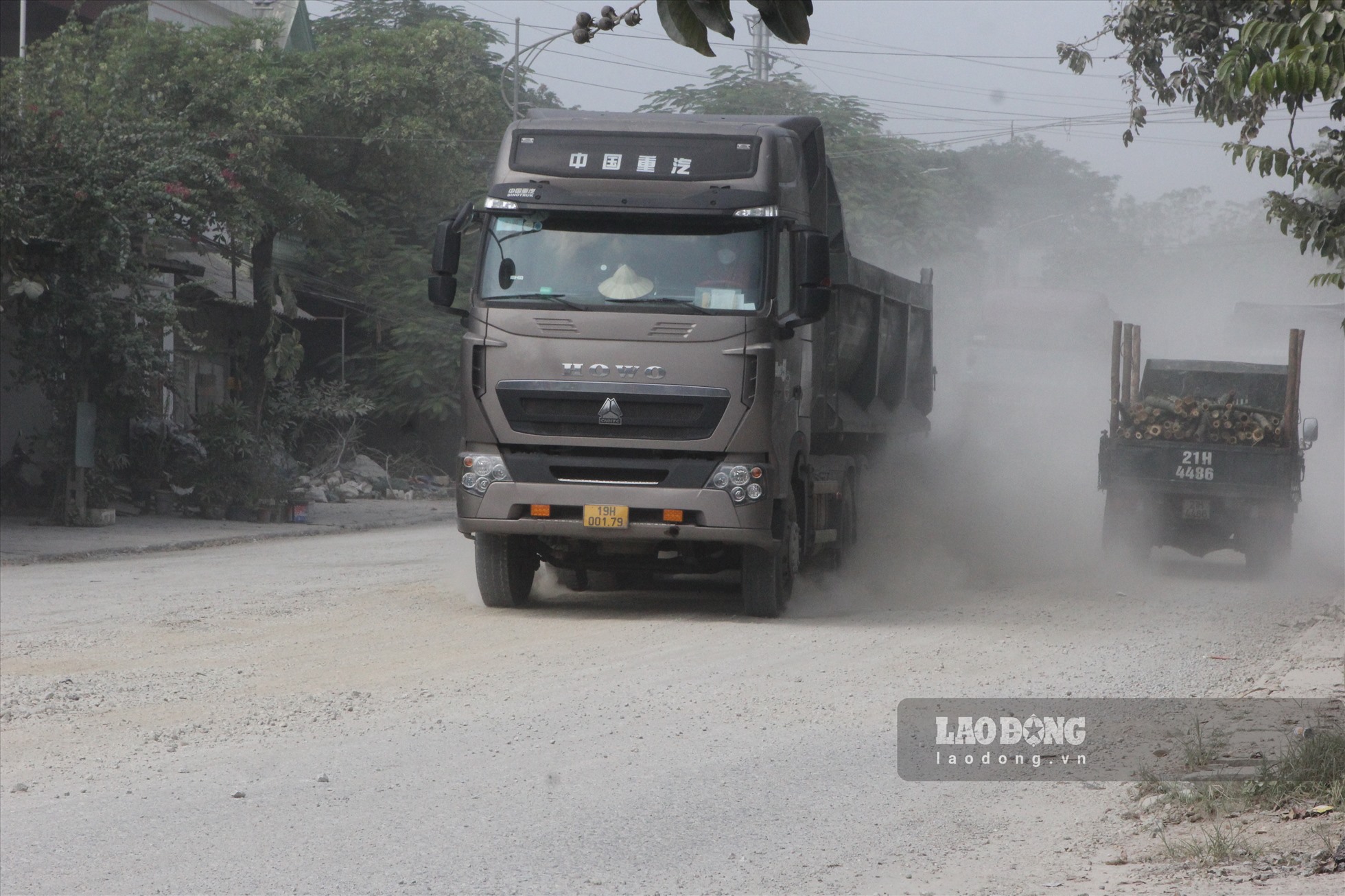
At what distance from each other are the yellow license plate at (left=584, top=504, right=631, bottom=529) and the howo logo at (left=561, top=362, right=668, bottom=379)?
3.08 feet

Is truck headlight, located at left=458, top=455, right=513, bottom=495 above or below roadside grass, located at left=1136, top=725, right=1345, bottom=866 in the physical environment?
above

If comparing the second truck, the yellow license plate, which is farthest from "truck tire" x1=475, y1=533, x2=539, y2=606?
the second truck

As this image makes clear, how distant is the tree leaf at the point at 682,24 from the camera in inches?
98.1

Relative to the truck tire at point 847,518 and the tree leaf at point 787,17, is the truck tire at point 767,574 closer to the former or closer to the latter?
the truck tire at point 847,518

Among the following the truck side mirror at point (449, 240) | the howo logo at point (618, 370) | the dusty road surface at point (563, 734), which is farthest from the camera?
the truck side mirror at point (449, 240)

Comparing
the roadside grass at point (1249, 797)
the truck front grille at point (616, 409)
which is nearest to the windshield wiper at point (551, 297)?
the truck front grille at point (616, 409)

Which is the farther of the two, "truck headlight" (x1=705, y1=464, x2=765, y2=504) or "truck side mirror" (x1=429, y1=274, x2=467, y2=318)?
"truck side mirror" (x1=429, y1=274, x2=467, y2=318)

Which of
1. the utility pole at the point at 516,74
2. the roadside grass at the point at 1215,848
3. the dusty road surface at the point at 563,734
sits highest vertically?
the utility pole at the point at 516,74

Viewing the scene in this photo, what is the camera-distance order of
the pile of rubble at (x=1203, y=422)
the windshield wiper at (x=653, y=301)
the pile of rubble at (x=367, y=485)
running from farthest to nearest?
the pile of rubble at (x=367, y=485) < the pile of rubble at (x=1203, y=422) < the windshield wiper at (x=653, y=301)

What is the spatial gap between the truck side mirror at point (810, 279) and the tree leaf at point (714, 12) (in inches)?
309

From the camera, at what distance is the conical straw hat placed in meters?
10.3

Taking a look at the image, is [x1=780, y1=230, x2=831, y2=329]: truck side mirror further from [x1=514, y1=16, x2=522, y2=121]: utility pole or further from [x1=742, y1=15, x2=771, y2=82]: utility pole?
[x1=742, y1=15, x2=771, y2=82]: utility pole

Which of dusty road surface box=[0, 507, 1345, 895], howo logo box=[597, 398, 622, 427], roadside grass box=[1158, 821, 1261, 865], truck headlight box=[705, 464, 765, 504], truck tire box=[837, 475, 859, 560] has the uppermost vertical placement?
howo logo box=[597, 398, 622, 427]

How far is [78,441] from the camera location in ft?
60.4
